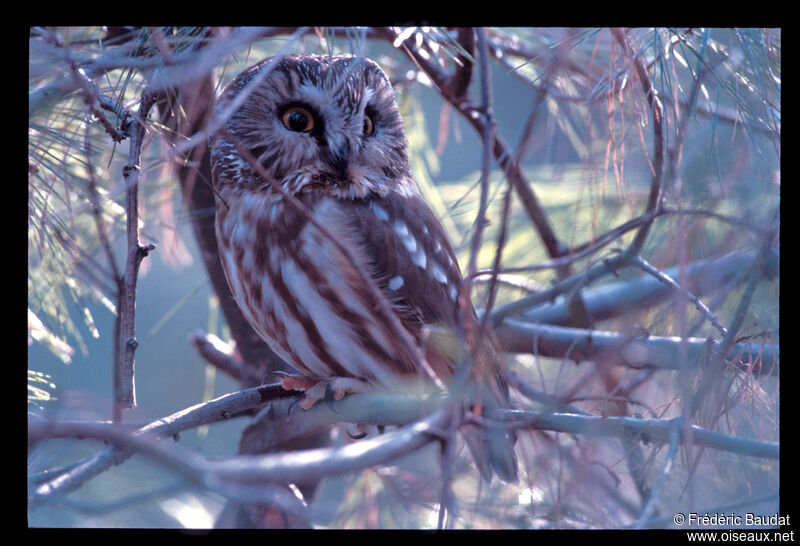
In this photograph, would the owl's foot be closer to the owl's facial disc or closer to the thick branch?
the thick branch

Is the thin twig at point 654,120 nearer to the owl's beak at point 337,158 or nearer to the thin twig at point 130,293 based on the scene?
the owl's beak at point 337,158

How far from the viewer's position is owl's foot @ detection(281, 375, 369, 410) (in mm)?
1549

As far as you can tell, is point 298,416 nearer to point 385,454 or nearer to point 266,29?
point 385,454

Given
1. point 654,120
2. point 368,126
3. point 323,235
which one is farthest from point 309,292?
point 654,120

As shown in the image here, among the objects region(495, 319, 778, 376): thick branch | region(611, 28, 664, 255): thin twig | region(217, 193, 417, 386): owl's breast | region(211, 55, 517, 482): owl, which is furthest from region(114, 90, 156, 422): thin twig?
region(611, 28, 664, 255): thin twig

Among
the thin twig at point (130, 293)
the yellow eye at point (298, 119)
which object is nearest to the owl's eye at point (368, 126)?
the yellow eye at point (298, 119)

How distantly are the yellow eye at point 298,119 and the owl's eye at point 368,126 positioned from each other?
138 millimetres

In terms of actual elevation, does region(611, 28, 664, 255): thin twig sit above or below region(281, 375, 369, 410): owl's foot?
above

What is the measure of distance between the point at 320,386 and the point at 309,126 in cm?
62

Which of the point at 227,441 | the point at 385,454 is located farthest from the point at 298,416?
the point at 385,454

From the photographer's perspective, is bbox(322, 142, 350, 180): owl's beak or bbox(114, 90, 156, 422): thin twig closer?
bbox(114, 90, 156, 422): thin twig

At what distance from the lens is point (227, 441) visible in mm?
1598

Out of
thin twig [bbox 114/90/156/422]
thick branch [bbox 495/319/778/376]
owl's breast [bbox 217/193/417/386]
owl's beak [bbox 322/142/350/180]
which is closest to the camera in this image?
thin twig [bbox 114/90/156/422]

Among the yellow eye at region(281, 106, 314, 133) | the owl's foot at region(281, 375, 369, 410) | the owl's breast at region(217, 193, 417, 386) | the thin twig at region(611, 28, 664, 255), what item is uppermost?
the yellow eye at region(281, 106, 314, 133)
